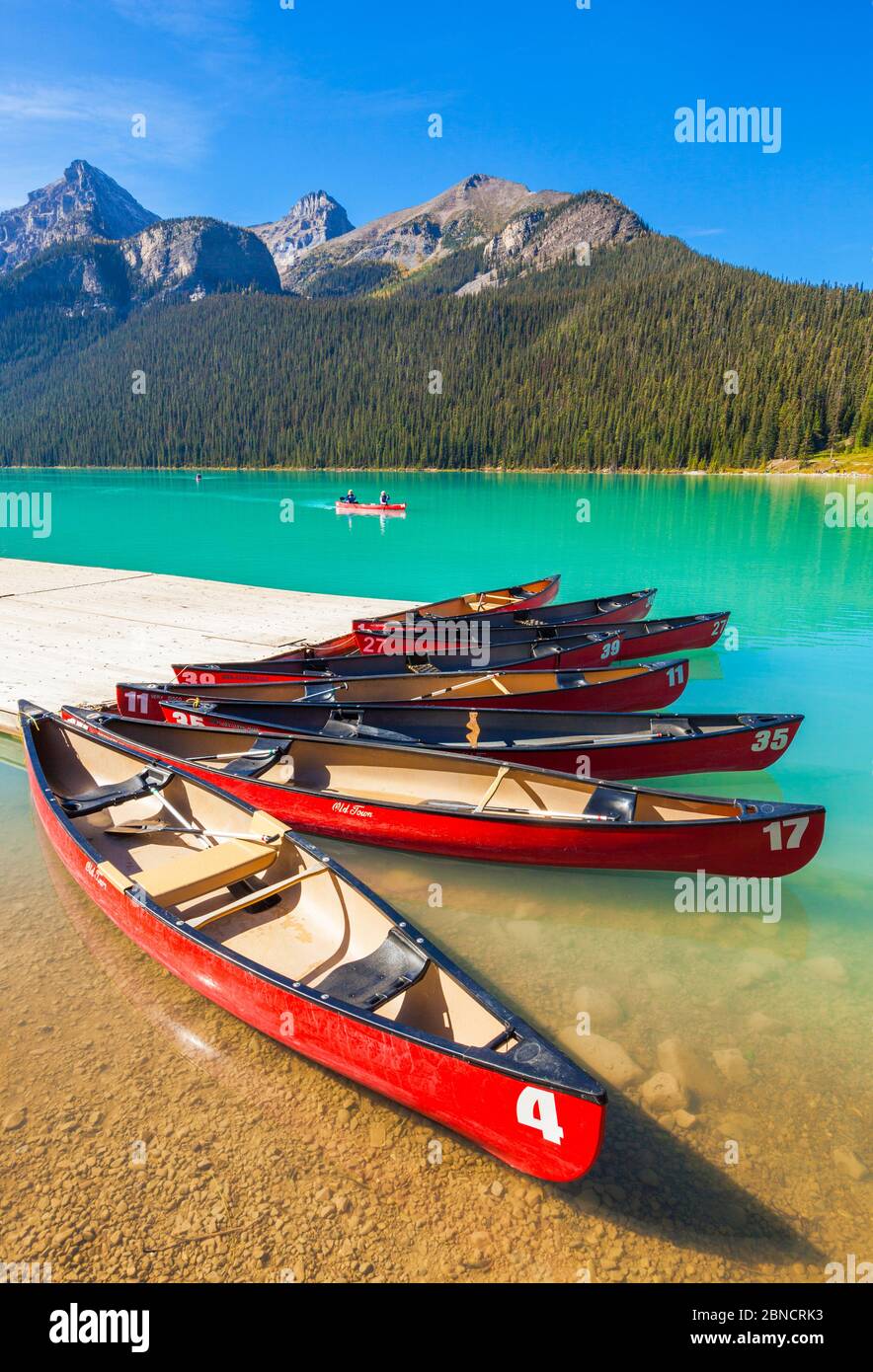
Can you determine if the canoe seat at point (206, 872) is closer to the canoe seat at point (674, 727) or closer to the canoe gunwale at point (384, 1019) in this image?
the canoe gunwale at point (384, 1019)

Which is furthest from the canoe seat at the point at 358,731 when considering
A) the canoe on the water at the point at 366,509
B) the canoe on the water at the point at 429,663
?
the canoe on the water at the point at 366,509

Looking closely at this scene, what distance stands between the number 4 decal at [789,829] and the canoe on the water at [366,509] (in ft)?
190

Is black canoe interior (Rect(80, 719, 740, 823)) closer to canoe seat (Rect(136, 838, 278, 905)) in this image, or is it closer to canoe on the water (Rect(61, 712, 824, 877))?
canoe on the water (Rect(61, 712, 824, 877))

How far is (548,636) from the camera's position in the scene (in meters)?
15.8

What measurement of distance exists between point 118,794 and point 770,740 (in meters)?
8.33

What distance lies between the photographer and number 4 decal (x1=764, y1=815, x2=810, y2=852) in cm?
731

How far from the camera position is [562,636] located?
52.5 ft

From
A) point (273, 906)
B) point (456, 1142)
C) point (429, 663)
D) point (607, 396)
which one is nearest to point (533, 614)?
point (429, 663)

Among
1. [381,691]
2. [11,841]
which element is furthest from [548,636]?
[11,841]

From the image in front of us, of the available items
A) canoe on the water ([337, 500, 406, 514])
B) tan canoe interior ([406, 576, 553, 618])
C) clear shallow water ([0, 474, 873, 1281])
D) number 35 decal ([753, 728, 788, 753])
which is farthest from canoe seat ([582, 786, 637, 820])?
canoe on the water ([337, 500, 406, 514])

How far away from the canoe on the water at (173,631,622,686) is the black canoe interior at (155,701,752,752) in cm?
166

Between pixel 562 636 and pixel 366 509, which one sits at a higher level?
pixel 366 509

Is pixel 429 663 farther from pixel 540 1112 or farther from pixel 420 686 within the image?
pixel 540 1112
